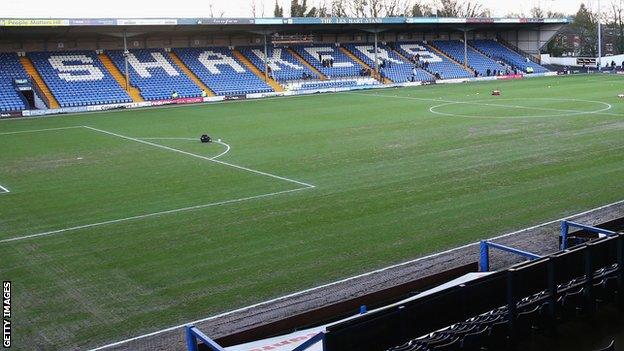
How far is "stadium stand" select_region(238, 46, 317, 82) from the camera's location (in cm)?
6209

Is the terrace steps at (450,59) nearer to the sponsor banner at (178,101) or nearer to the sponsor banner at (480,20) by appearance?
the sponsor banner at (480,20)

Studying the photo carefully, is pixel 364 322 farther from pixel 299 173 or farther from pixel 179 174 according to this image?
pixel 179 174

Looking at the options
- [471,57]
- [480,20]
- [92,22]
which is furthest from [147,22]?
[471,57]

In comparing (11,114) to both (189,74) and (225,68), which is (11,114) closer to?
(189,74)

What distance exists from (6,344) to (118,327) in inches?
63.9

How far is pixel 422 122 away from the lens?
34688 mm

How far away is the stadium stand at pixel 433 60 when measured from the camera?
226 feet

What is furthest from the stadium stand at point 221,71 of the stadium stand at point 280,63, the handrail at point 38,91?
the handrail at point 38,91

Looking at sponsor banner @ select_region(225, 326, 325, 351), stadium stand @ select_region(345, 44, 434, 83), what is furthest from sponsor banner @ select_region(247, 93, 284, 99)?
sponsor banner @ select_region(225, 326, 325, 351)

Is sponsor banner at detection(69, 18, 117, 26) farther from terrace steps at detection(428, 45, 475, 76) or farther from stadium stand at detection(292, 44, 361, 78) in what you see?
terrace steps at detection(428, 45, 475, 76)

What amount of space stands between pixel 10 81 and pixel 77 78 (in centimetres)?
498

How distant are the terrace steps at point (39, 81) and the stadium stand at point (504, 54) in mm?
47640

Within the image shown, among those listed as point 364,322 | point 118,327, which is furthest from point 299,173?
point 364,322

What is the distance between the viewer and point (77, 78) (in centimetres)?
5288
